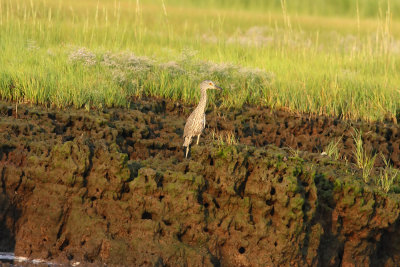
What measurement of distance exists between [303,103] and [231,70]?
134 cm

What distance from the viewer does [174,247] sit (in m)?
6.64

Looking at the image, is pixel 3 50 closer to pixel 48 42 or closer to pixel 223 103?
pixel 48 42

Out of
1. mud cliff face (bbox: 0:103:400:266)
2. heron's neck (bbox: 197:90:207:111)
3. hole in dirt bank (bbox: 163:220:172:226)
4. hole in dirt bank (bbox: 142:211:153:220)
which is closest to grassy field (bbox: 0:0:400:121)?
heron's neck (bbox: 197:90:207:111)

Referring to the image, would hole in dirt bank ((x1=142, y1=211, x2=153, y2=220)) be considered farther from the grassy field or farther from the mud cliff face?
the grassy field

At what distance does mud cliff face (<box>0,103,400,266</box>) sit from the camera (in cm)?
675

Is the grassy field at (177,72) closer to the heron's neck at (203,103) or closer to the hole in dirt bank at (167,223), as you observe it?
the heron's neck at (203,103)

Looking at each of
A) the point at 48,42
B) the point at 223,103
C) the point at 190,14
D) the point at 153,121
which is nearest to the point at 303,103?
the point at 223,103

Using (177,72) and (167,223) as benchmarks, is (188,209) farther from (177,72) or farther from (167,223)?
(177,72)

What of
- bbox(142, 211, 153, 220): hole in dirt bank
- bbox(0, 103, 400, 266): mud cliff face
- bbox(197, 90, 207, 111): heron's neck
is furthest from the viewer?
bbox(197, 90, 207, 111): heron's neck

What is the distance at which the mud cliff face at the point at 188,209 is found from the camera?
675cm

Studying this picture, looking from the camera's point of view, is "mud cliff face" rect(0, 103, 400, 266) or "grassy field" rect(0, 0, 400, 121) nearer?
"mud cliff face" rect(0, 103, 400, 266)

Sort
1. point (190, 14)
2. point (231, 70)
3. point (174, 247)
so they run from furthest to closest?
point (190, 14)
point (231, 70)
point (174, 247)

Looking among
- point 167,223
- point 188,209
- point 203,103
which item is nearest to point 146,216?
Answer: point 167,223

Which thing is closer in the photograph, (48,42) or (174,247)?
(174,247)
